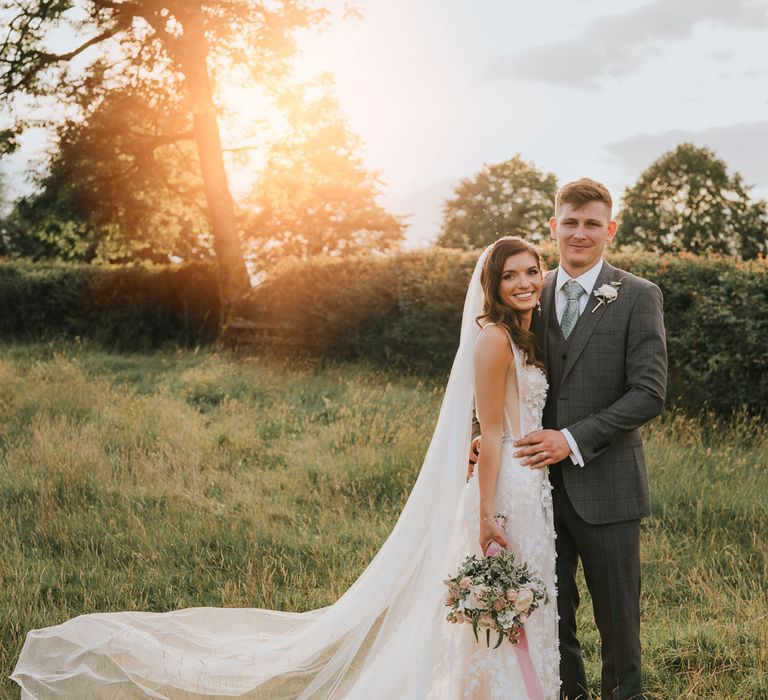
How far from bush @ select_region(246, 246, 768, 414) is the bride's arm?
6.63 m

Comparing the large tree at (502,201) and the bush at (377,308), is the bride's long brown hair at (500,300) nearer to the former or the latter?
the bush at (377,308)

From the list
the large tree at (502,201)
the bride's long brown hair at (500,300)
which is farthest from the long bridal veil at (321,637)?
the large tree at (502,201)

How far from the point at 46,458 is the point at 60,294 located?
618 inches

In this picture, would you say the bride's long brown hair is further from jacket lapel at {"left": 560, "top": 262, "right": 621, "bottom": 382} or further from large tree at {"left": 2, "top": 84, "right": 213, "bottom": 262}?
large tree at {"left": 2, "top": 84, "right": 213, "bottom": 262}

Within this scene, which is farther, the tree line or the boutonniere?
the tree line

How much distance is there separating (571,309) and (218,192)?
16.4 metres

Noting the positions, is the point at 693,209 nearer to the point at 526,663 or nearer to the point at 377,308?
the point at 377,308

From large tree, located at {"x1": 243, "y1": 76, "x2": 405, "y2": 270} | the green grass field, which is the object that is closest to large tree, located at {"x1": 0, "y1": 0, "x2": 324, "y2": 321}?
the green grass field

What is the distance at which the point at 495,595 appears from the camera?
10.2ft

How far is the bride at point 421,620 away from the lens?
11.6ft

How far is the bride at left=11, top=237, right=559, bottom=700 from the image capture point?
3.52 metres

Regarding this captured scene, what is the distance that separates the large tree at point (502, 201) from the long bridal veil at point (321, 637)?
44.3 m

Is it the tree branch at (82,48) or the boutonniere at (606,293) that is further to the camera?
the tree branch at (82,48)

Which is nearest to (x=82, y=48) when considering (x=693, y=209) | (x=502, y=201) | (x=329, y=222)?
(x=329, y=222)
